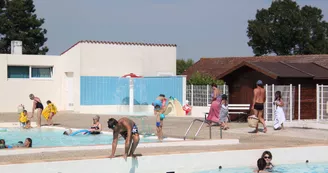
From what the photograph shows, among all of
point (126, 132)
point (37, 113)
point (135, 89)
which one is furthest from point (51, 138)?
point (135, 89)

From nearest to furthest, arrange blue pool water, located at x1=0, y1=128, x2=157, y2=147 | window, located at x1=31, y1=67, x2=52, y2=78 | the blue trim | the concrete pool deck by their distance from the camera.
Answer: the concrete pool deck
blue pool water, located at x1=0, y1=128, x2=157, y2=147
the blue trim
window, located at x1=31, y1=67, x2=52, y2=78

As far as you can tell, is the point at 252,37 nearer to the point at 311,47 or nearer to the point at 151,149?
the point at 311,47

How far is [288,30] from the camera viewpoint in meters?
72.3

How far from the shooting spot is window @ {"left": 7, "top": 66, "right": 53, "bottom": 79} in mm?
36531

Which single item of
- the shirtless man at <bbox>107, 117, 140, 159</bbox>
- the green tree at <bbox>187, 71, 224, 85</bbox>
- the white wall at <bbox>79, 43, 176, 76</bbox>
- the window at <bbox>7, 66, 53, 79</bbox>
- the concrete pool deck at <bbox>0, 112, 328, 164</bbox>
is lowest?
the concrete pool deck at <bbox>0, 112, 328, 164</bbox>

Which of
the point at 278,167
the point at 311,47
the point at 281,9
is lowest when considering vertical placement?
the point at 278,167

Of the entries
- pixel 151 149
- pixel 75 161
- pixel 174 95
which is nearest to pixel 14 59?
pixel 174 95

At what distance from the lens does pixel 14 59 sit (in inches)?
1435

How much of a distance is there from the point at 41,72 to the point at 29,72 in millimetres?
797

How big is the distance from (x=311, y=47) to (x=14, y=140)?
171 ft

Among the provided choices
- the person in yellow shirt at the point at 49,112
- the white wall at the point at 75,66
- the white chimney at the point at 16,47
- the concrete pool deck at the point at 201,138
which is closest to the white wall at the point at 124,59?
the white wall at the point at 75,66

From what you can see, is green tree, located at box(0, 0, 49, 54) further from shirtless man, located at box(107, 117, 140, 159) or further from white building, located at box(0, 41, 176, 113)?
shirtless man, located at box(107, 117, 140, 159)

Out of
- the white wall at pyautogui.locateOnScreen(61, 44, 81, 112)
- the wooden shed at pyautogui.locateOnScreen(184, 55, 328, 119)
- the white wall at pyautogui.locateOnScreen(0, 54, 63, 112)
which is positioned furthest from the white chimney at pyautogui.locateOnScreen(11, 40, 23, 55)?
the wooden shed at pyautogui.locateOnScreen(184, 55, 328, 119)

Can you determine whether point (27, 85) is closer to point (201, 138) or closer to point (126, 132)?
A: point (201, 138)
